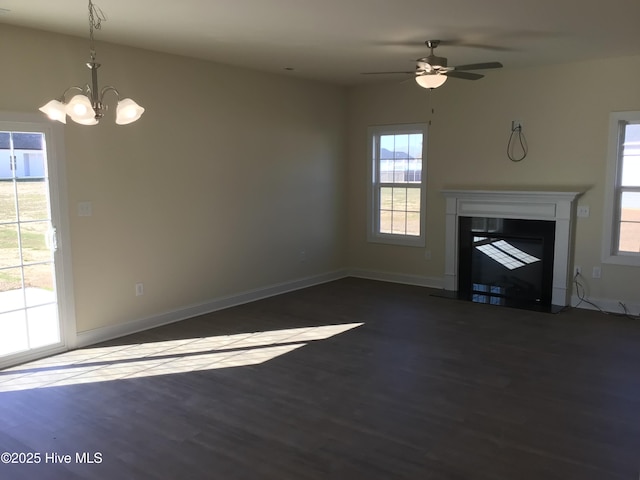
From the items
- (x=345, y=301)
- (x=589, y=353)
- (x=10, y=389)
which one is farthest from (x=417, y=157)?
(x=10, y=389)

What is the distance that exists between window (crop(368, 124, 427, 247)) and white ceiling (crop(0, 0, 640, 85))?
5.23ft

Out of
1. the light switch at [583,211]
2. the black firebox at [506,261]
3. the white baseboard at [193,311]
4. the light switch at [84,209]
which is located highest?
the light switch at [84,209]

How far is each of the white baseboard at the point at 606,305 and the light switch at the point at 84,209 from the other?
5.11 meters

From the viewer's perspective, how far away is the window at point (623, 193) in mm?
5625

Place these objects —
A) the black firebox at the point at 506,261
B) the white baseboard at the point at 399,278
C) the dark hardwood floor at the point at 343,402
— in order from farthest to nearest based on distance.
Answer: the white baseboard at the point at 399,278, the black firebox at the point at 506,261, the dark hardwood floor at the point at 343,402

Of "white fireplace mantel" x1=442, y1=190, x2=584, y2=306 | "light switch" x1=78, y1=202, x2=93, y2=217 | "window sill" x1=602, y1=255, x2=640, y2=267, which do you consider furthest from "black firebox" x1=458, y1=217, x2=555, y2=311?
"light switch" x1=78, y1=202, x2=93, y2=217

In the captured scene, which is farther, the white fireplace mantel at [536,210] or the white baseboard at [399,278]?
the white baseboard at [399,278]

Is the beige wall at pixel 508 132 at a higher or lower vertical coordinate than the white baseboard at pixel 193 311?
higher

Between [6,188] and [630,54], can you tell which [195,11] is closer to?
[6,188]

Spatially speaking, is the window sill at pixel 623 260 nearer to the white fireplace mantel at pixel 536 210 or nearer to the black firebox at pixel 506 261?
the white fireplace mantel at pixel 536 210

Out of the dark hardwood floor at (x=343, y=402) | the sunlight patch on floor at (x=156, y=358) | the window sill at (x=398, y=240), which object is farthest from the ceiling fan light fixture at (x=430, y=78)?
the window sill at (x=398, y=240)

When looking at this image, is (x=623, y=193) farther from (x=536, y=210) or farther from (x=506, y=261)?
(x=506, y=261)

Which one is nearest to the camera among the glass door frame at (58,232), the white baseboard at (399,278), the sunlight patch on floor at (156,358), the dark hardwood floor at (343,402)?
the dark hardwood floor at (343,402)

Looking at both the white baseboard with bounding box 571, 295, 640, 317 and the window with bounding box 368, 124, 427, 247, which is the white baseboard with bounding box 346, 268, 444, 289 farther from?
the white baseboard with bounding box 571, 295, 640, 317
